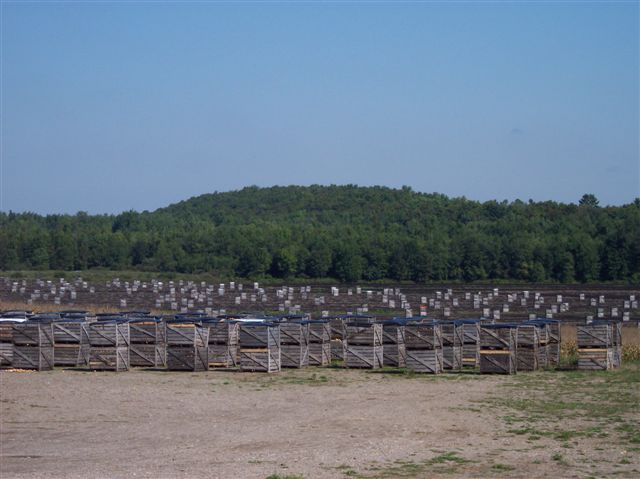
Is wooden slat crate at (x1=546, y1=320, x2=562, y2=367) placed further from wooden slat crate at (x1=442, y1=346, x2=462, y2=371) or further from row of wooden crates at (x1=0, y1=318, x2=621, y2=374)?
wooden slat crate at (x1=442, y1=346, x2=462, y2=371)

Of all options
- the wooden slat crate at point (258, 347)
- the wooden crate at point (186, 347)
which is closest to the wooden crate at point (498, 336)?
the wooden slat crate at point (258, 347)

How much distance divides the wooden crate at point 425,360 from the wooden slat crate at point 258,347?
15.1 ft

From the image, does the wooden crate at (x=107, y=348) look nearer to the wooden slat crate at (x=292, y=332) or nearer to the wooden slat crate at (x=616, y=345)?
the wooden slat crate at (x=292, y=332)

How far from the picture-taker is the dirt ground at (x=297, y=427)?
59.9 ft

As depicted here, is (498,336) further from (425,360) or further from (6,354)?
(6,354)

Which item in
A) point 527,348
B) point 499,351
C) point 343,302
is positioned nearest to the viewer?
point 499,351

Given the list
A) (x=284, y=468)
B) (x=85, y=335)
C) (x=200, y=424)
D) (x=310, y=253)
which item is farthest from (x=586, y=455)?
(x=310, y=253)

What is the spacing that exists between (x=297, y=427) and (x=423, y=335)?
37.5 feet

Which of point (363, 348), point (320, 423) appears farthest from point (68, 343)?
point (320, 423)

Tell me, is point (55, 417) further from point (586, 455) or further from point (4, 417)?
point (586, 455)

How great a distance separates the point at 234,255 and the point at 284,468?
96.5 m

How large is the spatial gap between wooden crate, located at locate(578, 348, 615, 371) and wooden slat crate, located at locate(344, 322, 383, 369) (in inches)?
278

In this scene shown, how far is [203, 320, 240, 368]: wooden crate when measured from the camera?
34.3 metres

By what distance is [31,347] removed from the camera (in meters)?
33.5
